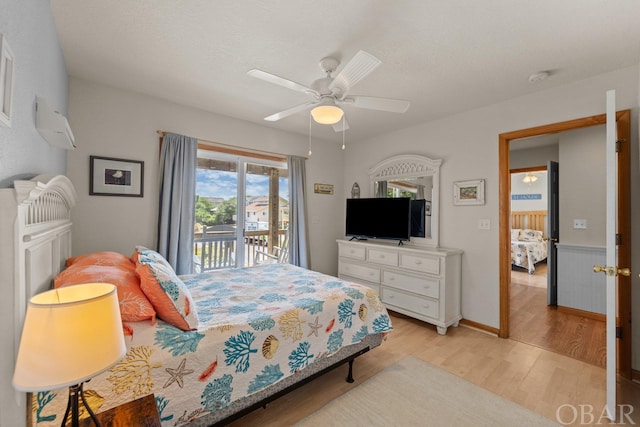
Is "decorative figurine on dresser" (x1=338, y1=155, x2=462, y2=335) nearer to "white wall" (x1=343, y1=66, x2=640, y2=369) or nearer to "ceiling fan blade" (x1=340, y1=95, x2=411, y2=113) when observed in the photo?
"white wall" (x1=343, y1=66, x2=640, y2=369)

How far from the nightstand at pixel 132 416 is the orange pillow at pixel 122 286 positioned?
42 cm

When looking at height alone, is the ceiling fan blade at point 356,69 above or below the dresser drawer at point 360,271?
above

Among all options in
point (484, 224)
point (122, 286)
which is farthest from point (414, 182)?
point (122, 286)

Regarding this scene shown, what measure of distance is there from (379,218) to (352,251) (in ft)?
2.09

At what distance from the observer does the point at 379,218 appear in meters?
3.90

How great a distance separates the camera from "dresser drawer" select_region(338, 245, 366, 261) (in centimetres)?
391

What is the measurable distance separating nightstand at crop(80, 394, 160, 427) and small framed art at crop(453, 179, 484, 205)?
3408mm

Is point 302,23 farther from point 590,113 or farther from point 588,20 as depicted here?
point 590,113

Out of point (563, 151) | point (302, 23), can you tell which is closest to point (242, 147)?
point (302, 23)

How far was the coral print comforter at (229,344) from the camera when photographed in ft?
4.03

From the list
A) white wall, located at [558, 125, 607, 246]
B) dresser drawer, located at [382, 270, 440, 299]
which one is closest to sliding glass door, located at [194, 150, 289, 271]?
dresser drawer, located at [382, 270, 440, 299]

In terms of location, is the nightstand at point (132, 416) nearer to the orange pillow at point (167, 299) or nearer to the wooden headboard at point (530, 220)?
the orange pillow at point (167, 299)

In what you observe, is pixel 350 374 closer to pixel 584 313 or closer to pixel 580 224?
pixel 584 313

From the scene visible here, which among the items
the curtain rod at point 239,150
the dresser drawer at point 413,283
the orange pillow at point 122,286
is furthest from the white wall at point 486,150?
the orange pillow at point 122,286
